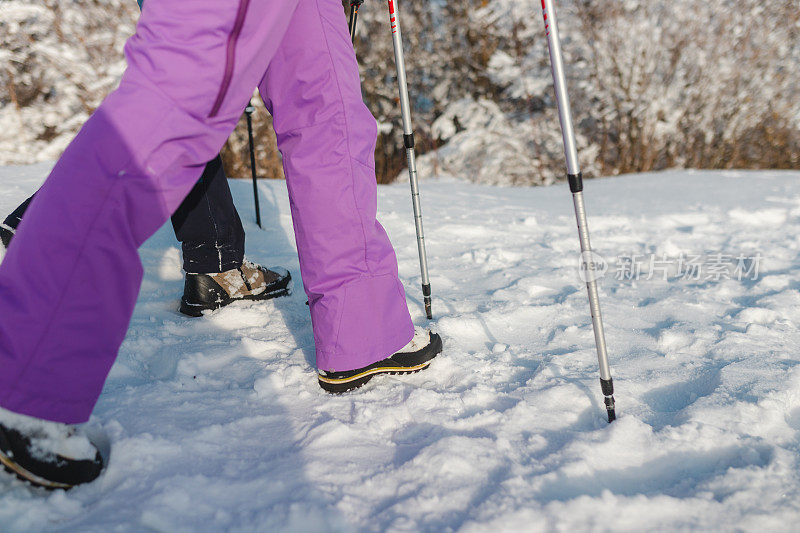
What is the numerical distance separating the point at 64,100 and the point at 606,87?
7.91m

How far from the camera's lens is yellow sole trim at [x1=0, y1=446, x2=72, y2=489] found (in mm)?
901

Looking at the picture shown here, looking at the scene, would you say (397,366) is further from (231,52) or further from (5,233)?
(5,233)

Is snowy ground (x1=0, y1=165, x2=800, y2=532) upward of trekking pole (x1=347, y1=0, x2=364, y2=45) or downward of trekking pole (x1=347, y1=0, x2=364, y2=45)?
downward

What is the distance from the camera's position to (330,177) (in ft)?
4.15

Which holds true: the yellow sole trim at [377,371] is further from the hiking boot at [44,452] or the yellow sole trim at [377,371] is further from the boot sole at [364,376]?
the hiking boot at [44,452]

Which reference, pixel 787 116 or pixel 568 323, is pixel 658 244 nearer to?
pixel 568 323

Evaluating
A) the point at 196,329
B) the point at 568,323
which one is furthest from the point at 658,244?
the point at 196,329

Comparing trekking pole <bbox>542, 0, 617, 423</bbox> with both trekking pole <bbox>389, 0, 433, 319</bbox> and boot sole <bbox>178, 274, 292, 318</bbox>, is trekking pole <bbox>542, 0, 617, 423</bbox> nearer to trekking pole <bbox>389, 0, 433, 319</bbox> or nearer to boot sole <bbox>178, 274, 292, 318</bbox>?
trekking pole <bbox>389, 0, 433, 319</bbox>

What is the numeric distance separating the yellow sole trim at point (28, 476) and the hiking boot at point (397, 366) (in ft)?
1.87

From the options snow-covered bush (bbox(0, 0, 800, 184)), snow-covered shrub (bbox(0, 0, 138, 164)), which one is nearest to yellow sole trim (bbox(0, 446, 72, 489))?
snow-covered bush (bbox(0, 0, 800, 184))

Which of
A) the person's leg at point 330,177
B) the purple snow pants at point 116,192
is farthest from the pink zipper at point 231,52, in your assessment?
the person's leg at point 330,177

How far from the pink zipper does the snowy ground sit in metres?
0.67

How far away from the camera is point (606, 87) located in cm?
815

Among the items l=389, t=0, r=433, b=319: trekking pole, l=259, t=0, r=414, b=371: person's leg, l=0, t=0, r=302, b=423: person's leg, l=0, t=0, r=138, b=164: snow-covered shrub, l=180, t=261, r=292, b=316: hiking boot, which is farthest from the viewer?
l=0, t=0, r=138, b=164: snow-covered shrub
